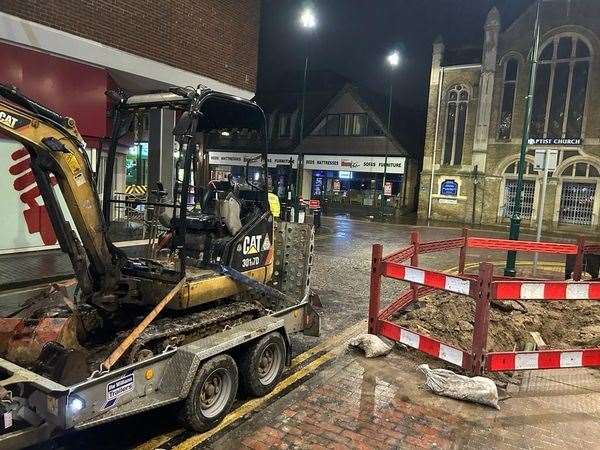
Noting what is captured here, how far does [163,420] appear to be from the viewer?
4535 mm

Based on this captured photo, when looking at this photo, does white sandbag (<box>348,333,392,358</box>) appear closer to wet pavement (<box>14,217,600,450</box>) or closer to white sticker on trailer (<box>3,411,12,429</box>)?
wet pavement (<box>14,217,600,450</box>)

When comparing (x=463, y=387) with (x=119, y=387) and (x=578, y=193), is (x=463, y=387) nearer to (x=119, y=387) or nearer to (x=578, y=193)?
(x=119, y=387)

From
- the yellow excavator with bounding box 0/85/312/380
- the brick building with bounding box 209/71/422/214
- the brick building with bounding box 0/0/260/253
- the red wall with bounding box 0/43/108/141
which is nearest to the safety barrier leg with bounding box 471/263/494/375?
the yellow excavator with bounding box 0/85/312/380

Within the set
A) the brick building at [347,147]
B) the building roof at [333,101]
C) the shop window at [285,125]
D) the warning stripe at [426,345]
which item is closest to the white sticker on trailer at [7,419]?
the warning stripe at [426,345]

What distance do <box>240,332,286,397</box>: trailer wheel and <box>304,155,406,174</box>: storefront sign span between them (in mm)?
28337

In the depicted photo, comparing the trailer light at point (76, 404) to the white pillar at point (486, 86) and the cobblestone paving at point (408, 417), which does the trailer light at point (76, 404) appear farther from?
the white pillar at point (486, 86)

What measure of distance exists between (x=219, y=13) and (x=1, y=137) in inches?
263

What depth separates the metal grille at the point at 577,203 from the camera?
25.2 m

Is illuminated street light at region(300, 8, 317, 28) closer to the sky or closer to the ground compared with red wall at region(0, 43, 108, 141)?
closer to the sky

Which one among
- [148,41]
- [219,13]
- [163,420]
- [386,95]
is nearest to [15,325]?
[163,420]

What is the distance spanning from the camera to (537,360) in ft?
17.5

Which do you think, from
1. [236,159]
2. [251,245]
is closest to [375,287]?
[251,245]

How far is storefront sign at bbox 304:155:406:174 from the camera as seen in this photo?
1280 inches

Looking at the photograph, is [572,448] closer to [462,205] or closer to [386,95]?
[462,205]
